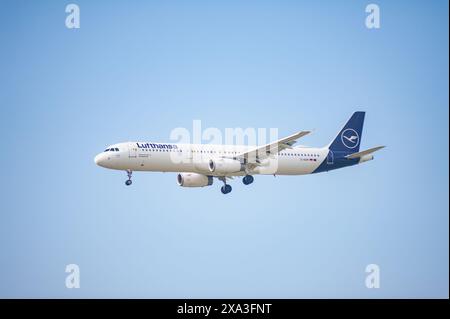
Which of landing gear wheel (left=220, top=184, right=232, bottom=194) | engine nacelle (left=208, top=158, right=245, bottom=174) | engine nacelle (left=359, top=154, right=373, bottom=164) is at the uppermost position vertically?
engine nacelle (left=359, top=154, right=373, bottom=164)

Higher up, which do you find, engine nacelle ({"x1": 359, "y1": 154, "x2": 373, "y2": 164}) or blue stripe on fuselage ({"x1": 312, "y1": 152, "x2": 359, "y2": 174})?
engine nacelle ({"x1": 359, "y1": 154, "x2": 373, "y2": 164})

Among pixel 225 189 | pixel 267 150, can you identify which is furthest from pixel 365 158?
pixel 225 189

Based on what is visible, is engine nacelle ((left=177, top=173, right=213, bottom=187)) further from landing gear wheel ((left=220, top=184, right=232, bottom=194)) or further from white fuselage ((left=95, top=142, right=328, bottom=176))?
white fuselage ((left=95, top=142, right=328, bottom=176))

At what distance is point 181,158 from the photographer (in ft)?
267

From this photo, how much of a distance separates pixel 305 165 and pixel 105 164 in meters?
18.8

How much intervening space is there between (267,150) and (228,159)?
360 centimetres

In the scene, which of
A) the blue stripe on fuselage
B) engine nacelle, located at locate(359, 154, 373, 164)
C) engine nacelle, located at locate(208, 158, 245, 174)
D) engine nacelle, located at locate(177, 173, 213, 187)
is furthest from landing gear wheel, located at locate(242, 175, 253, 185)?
engine nacelle, located at locate(359, 154, 373, 164)

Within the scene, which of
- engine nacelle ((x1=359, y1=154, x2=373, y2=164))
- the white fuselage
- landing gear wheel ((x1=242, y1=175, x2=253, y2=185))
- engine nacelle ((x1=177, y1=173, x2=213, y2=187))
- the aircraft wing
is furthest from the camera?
engine nacelle ((x1=359, y1=154, x2=373, y2=164))

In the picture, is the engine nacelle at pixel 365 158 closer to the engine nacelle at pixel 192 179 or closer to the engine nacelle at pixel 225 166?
the engine nacelle at pixel 225 166

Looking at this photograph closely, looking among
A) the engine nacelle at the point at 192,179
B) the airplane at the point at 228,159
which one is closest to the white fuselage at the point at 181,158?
the airplane at the point at 228,159

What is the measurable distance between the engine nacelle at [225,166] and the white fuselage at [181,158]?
491mm

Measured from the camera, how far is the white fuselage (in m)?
80.4

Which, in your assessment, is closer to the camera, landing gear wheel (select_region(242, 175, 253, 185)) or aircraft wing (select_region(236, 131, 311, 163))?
aircraft wing (select_region(236, 131, 311, 163))

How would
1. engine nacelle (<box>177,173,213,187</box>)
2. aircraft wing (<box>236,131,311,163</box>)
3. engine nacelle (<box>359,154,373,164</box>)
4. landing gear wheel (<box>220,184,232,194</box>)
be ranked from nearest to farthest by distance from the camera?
aircraft wing (<box>236,131,311,163</box>) → landing gear wheel (<box>220,184,232,194</box>) → engine nacelle (<box>177,173,213,187</box>) → engine nacelle (<box>359,154,373,164</box>)
